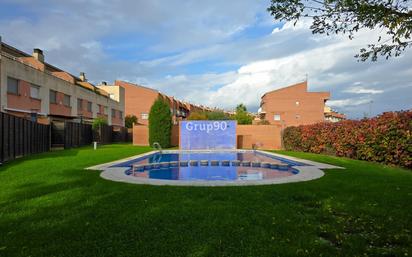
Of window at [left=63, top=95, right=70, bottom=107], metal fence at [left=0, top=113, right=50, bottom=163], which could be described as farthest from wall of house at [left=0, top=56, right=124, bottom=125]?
metal fence at [left=0, top=113, right=50, bottom=163]

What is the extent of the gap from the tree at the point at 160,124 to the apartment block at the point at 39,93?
26.7ft

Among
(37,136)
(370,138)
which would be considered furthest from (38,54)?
(370,138)

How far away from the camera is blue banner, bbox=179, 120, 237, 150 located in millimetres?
25812


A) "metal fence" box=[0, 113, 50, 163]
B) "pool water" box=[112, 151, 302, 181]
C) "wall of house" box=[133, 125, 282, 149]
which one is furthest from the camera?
"wall of house" box=[133, 125, 282, 149]

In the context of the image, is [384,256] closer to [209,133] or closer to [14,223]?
[14,223]

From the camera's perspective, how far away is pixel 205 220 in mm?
4793

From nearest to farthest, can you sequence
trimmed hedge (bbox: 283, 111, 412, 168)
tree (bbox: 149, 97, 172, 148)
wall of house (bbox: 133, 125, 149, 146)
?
trimmed hedge (bbox: 283, 111, 412, 168), tree (bbox: 149, 97, 172, 148), wall of house (bbox: 133, 125, 149, 146)

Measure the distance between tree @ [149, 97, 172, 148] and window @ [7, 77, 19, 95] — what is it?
10504 mm

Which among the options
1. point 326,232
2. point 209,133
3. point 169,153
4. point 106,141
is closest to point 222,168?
point 169,153

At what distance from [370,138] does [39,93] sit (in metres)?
25.9

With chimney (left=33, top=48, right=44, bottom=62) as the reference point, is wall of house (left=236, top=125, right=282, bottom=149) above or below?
below

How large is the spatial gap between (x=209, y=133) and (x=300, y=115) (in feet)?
143

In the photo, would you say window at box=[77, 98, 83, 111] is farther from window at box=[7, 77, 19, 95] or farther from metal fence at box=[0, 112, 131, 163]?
window at box=[7, 77, 19, 95]

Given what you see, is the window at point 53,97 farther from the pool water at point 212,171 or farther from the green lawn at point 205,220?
the green lawn at point 205,220
